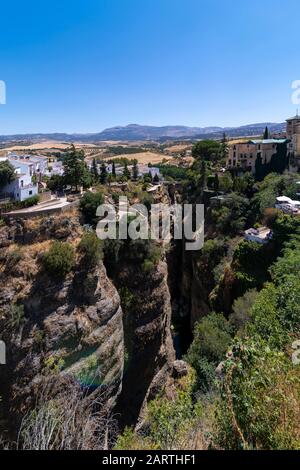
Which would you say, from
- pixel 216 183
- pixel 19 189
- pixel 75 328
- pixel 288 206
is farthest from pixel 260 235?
pixel 19 189

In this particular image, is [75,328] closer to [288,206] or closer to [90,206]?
[90,206]

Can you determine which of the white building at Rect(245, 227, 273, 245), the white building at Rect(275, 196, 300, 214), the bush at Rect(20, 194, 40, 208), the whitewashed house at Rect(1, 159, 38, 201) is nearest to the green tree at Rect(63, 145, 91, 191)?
the whitewashed house at Rect(1, 159, 38, 201)

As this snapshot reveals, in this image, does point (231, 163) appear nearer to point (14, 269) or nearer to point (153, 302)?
point (153, 302)

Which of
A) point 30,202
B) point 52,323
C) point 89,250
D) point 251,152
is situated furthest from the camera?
point 251,152

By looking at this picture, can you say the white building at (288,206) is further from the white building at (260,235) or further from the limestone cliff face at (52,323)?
the limestone cliff face at (52,323)

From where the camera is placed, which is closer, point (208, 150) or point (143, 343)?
point (143, 343)

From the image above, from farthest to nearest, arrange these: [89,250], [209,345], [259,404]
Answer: [89,250] → [209,345] → [259,404]

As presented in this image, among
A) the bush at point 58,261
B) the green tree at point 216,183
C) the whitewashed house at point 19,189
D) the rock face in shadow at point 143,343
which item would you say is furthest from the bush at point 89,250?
the green tree at point 216,183

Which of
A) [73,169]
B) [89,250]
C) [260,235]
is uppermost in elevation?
[73,169]

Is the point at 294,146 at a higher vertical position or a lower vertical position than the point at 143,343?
higher
